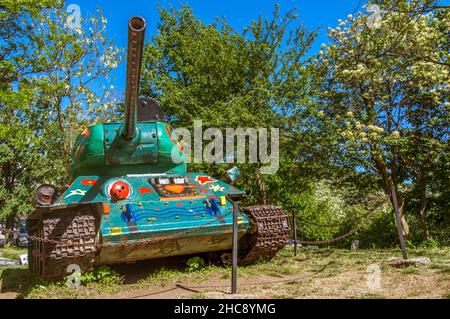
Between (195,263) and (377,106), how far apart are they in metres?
6.40

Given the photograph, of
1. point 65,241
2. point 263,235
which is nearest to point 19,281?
point 65,241

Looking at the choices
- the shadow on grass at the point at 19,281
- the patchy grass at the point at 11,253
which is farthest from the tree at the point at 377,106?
the patchy grass at the point at 11,253

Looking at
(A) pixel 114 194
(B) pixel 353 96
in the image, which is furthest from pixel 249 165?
(A) pixel 114 194

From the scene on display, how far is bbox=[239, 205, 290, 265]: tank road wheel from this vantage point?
27.0 feet

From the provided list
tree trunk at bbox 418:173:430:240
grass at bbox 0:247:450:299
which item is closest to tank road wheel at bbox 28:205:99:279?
grass at bbox 0:247:450:299

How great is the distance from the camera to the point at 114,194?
7457 millimetres

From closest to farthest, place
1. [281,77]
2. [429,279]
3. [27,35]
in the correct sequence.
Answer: [429,279], [27,35], [281,77]

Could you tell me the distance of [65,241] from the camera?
679 cm

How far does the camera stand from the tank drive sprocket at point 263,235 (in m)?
8.23

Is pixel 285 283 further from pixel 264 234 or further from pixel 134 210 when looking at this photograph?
pixel 134 210

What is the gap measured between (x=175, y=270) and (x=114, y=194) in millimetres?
2034

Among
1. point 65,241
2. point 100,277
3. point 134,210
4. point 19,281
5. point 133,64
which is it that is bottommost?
point 19,281

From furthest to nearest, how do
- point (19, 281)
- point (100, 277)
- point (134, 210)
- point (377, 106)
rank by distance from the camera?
point (377, 106), point (19, 281), point (100, 277), point (134, 210)
